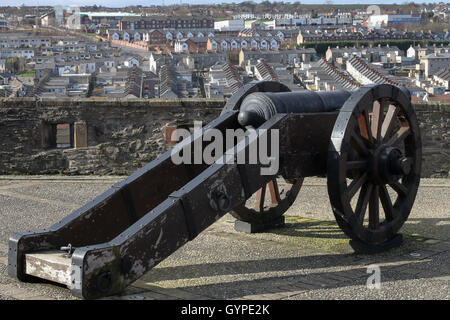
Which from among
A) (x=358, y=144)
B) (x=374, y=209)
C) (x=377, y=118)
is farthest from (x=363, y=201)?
(x=377, y=118)

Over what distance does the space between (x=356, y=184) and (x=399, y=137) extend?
24.7 inches

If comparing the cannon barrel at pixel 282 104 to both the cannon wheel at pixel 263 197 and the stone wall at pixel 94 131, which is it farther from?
the stone wall at pixel 94 131

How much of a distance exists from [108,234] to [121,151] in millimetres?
4174

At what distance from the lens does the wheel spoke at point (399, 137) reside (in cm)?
565

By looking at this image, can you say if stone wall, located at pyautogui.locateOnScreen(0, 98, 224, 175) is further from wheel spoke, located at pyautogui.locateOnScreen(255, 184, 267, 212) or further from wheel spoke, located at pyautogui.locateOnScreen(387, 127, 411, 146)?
wheel spoke, located at pyautogui.locateOnScreen(387, 127, 411, 146)

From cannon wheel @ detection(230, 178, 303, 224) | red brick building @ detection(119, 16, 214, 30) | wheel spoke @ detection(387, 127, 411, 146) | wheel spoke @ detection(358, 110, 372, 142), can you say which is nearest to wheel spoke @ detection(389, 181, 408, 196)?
wheel spoke @ detection(387, 127, 411, 146)

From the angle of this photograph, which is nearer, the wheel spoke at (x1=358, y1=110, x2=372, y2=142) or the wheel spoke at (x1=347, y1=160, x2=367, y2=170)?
the wheel spoke at (x1=347, y1=160, x2=367, y2=170)

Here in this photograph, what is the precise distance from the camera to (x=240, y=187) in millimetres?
5000

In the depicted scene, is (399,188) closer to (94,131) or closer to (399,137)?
(399,137)

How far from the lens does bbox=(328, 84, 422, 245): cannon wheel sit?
16.9ft

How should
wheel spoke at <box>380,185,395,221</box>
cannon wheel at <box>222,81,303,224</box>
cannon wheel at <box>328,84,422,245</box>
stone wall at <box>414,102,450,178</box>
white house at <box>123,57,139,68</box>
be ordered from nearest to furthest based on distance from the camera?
1. cannon wheel at <box>328,84,422,245</box>
2. wheel spoke at <box>380,185,395,221</box>
3. cannon wheel at <box>222,81,303,224</box>
4. stone wall at <box>414,102,450,178</box>
5. white house at <box>123,57,139,68</box>

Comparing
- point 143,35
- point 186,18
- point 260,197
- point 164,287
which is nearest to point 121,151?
point 260,197

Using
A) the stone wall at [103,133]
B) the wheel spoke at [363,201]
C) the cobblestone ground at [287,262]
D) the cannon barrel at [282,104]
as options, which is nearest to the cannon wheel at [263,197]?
Result: the cobblestone ground at [287,262]
